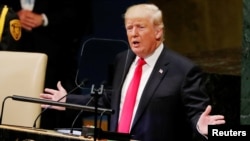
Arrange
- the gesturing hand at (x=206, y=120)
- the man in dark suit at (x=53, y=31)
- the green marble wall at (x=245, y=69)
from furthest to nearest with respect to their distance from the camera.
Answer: the man in dark suit at (x=53, y=31) → the green marble wall at (x=245, y=69) → the gesturing hand at (x=206, y=120)

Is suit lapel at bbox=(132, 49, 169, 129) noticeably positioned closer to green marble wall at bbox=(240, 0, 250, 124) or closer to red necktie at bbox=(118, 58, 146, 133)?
red necktie at bbox=(118, 58, 146, 133)

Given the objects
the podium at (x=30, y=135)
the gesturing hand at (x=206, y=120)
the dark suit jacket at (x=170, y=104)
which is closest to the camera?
the podium at (x=30, y=135)

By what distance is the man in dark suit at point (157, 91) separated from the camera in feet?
11.8

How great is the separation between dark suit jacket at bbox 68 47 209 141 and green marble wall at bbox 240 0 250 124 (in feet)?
2.54

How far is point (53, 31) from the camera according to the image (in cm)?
512

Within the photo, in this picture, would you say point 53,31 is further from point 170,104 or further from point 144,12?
point 170,104

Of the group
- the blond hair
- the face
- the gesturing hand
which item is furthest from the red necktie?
the gesturing hand

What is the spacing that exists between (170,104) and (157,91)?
107 mm

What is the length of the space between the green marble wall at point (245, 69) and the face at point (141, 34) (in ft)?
2.76

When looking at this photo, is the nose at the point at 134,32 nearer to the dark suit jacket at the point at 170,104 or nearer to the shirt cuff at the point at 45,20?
the dark suit jacket at the point at 170,104

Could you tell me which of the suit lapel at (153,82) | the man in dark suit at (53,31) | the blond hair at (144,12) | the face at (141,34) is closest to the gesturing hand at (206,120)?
the suit lapel at (153,82)

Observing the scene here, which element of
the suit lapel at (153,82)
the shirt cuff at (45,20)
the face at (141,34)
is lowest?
the suit lapel at (153,82)

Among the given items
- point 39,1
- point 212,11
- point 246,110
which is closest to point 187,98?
point 246,110

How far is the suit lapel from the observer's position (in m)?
3.62
